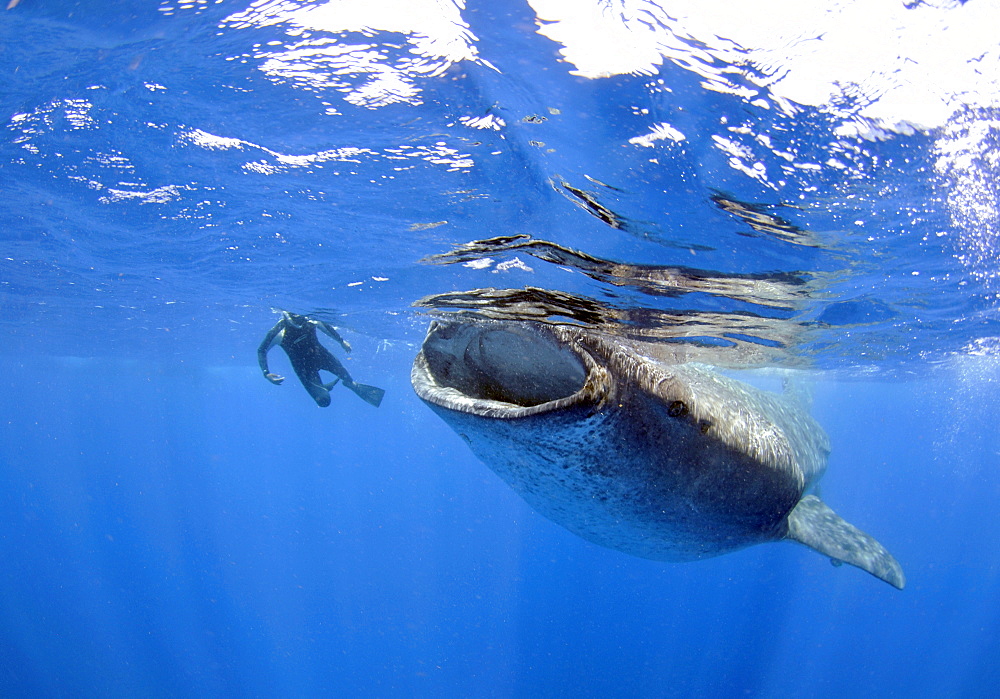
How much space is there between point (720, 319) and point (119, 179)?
391 inches

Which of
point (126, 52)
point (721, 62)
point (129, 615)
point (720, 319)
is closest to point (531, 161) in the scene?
point (721, 62)

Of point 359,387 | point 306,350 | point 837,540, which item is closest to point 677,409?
point 837,540

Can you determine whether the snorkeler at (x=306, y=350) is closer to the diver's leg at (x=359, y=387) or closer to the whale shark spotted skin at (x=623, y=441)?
the diver's leg at (x=359, y=387)

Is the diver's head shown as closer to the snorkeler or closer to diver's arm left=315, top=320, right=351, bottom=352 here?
the snorkeler

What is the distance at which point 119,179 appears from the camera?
7.93 meters

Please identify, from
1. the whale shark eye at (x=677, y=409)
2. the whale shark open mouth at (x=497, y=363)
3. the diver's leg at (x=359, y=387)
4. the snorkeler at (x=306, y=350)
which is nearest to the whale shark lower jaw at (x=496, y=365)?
the whale shark open mouth at (x=497, y=363)

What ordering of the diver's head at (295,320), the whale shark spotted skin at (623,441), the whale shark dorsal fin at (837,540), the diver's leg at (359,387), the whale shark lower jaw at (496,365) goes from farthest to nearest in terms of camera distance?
1. the diver's head at (295,320)
2. the diver's leg at (359,387)
3. the whale shark dorsal fin at (837,540)
4. the whale shark lower jaw at (496,365)
5. the whale shark spotted skin at (623,441)

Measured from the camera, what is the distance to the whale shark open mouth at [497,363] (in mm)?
3885

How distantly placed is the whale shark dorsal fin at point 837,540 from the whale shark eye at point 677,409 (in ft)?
7.54

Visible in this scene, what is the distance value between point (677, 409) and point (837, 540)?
114 inches

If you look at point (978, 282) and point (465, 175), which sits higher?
point (465, 175)

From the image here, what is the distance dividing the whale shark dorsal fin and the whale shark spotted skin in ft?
0.06

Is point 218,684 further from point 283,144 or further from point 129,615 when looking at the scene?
point 283,144

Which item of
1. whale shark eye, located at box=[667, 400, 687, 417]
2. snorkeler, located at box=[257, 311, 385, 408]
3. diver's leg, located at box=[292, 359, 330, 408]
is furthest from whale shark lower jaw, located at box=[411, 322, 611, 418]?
diver's leg, located at box=[292, 359, 330, 408]
